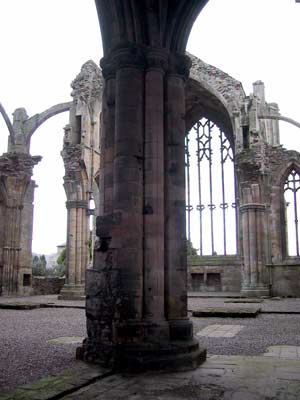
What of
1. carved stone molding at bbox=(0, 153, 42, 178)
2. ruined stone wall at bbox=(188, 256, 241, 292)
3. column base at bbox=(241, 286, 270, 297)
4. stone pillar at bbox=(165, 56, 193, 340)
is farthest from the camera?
ruined stone wall at bbox=(188, 256, 241, 292)

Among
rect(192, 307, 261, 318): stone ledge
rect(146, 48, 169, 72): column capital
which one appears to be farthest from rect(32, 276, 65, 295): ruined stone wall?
rect(146, 48, 169, 72): column capital

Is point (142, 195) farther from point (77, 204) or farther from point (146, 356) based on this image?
point (77, 204)

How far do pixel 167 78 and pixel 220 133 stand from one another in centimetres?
1932

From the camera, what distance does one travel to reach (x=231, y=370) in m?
4.57

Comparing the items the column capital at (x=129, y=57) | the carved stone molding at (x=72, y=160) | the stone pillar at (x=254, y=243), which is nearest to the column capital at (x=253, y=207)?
the stone pillar at (x=254, y=243)

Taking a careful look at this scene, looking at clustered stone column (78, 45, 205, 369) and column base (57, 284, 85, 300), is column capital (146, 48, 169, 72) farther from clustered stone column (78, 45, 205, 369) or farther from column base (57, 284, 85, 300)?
column base (57, 284, 85, 300)

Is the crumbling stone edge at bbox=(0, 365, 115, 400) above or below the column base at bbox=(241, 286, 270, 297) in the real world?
below

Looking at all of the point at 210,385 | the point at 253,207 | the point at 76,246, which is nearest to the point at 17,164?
the point at 76,246

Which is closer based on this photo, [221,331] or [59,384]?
[59,384]

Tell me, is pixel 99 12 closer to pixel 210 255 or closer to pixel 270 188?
pixel 270 188

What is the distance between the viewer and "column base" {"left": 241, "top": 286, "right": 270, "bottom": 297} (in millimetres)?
18141

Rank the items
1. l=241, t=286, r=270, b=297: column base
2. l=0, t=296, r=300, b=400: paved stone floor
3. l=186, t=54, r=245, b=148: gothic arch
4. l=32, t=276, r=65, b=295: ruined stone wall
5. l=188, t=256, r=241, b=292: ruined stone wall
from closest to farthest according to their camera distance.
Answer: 1. l=0, t=296, r=300, b=400: paved stone floor
2. l=241, t=286, r=270, b=297: column base
3. l=186, t=54, r=245, b=148: gothic arch
4. l=32, t=276, r=65, b=295: ruined stone wall
5. l=188, t=256, r=241, b=292: ruined stone wall

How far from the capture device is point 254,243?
61.6ft

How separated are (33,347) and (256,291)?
516 inches
